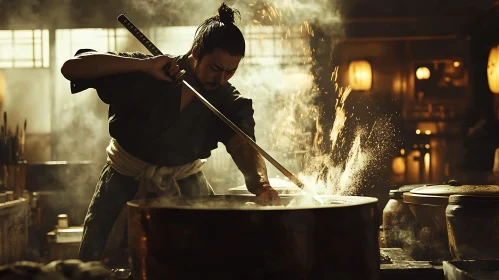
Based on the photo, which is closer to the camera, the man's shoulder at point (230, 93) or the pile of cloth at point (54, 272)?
the pile of cloth at point (54, 272)

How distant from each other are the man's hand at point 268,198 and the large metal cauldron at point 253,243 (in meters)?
0.86

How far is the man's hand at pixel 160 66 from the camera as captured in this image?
9.41 feet

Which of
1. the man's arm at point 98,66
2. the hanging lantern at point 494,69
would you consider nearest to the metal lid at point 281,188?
the man's arm at point 98,66

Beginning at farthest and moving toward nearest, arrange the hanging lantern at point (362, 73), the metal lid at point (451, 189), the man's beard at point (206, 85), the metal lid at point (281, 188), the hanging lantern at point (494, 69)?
the hanging lantern at point (362, 73)
the hanging lantern at point (494, 69)
the metal lid at point (281, 188)
the metal lid at point (451, 189)
the man's beard at point (206, 85)

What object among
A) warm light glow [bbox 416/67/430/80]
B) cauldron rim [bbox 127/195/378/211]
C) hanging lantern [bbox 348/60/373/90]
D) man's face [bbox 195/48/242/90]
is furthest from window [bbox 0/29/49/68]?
cauldron rim [bbox 127/195/378/211]

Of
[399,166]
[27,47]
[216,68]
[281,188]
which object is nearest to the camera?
[216,68]

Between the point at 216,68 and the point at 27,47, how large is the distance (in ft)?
26.6

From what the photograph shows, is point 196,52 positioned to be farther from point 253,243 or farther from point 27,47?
point 27,47

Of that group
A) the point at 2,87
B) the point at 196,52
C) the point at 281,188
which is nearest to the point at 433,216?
the point at 281,188

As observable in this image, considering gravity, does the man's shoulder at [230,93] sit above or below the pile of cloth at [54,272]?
above

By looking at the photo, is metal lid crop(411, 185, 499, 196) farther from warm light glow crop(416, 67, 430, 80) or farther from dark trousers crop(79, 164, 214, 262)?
warm light glow crop(416, 67, 430, 80)

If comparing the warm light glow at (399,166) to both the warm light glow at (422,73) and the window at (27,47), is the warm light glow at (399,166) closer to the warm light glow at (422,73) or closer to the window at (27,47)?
the warm light glow at (422,73)

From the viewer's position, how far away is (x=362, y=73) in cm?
1059

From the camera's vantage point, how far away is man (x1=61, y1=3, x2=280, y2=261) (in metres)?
2.98
